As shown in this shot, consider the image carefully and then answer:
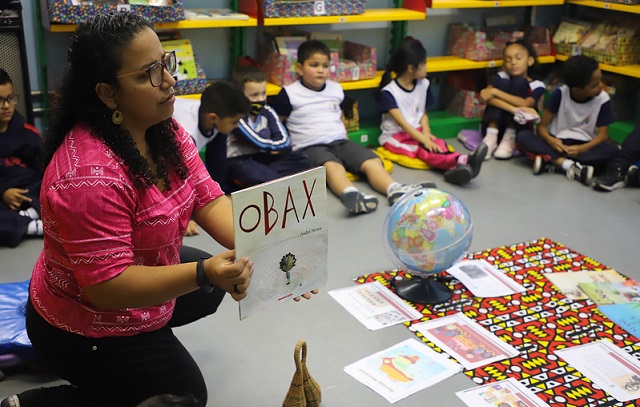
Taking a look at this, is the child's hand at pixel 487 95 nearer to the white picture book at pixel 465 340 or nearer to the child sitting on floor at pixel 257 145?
the child sitting on floor at pixel 257 145

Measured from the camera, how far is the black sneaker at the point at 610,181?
176 inches

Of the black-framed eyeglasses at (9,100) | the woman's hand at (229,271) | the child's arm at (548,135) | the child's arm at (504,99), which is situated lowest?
the child's arm at (548,135)

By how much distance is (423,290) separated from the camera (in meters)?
3.07

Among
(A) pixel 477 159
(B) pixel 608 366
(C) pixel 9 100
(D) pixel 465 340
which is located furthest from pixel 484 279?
(C) pixel 9 100

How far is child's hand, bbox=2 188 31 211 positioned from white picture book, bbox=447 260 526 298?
2095 millimetres

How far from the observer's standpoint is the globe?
2.84m

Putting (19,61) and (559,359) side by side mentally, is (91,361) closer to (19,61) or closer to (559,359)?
(559,359)

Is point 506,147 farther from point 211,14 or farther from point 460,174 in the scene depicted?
point 211,14

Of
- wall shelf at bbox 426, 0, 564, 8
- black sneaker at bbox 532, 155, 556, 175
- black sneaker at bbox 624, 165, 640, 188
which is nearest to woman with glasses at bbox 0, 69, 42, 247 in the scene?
wall shelf at bbox 426, 0, 564, 8

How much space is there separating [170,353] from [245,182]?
2.10 m

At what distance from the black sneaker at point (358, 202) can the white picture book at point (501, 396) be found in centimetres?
157

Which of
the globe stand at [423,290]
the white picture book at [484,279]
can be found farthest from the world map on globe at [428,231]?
the white picture book at [484,279]

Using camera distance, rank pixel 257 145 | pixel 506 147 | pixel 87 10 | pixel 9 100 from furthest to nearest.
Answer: pixel 506 147
pixel 257 145
pixel 87 10
pixel 9 100

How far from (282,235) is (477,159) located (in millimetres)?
2728
